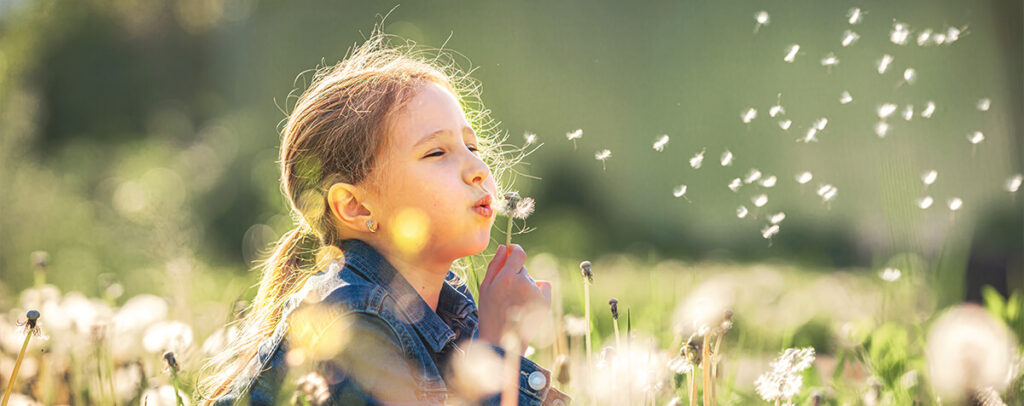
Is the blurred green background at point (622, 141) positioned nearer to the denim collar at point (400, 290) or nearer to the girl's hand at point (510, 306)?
the girl's hand at point (510, 306)

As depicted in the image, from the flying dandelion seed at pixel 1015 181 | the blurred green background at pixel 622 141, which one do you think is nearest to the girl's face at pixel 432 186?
the blurred green background at pixel 622 141

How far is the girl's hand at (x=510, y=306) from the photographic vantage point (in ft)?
4.71

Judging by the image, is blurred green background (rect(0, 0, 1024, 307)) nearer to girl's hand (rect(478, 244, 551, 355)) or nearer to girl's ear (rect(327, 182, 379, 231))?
girl's hand (rect(478, 244, 551, 355))

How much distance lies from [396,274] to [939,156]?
3308 mm

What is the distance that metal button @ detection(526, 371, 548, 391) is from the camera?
4.60 feet

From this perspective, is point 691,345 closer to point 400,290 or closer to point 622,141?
point 400,290

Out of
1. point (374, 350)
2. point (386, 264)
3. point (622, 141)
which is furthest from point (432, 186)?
point (622, 141)

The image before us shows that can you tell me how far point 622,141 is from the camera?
543 cm

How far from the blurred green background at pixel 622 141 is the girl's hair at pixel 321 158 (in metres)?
0.95

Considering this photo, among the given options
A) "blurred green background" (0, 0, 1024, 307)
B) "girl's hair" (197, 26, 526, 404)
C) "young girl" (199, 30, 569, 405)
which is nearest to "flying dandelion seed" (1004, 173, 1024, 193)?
"blurred green background" (0, 0, 1024, 307)

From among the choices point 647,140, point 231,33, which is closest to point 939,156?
point 647,140

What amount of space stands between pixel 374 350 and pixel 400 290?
0.56 ft

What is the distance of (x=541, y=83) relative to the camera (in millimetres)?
5680

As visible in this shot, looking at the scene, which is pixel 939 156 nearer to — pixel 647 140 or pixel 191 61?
pixel 647 140
